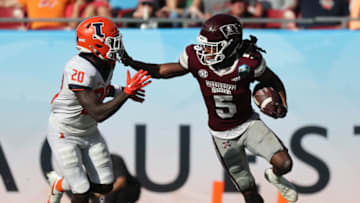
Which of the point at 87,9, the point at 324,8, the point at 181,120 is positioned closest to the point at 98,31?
the point at 181,120

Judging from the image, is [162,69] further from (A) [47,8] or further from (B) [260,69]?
(A) [47,8]

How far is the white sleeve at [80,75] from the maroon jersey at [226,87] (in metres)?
0.77

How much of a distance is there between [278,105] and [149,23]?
80.0 inches

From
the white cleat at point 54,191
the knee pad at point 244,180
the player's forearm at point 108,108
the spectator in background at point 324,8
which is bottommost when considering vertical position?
the white cleat at point 54,191

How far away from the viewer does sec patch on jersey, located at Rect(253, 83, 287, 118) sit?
4496mm

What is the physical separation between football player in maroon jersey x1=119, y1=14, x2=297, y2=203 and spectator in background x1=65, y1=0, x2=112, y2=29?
212 centimetres

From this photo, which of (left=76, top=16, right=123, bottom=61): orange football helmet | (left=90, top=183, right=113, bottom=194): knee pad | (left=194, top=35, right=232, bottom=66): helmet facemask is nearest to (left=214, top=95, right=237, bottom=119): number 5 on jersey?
(left=194, top=35, right=232, bottom=66): helmet facemask

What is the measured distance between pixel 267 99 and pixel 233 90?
0.28 metres

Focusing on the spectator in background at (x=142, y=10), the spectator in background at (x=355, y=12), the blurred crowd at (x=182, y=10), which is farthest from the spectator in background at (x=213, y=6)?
the spectator in background at (x=355, y=12)

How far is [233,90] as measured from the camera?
4668mm

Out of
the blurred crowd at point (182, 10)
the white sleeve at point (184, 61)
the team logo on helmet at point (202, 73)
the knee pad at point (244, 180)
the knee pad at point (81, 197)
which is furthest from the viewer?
the blurred crowd at point (182, 10)

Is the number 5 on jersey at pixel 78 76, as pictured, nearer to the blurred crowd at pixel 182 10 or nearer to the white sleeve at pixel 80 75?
the white sleeve at pixel 80 75

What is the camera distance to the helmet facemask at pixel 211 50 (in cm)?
450

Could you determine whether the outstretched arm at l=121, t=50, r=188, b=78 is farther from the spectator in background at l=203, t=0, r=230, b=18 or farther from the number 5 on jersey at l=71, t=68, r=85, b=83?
the spectator in background at l=203, t=0, r=230, b=18
